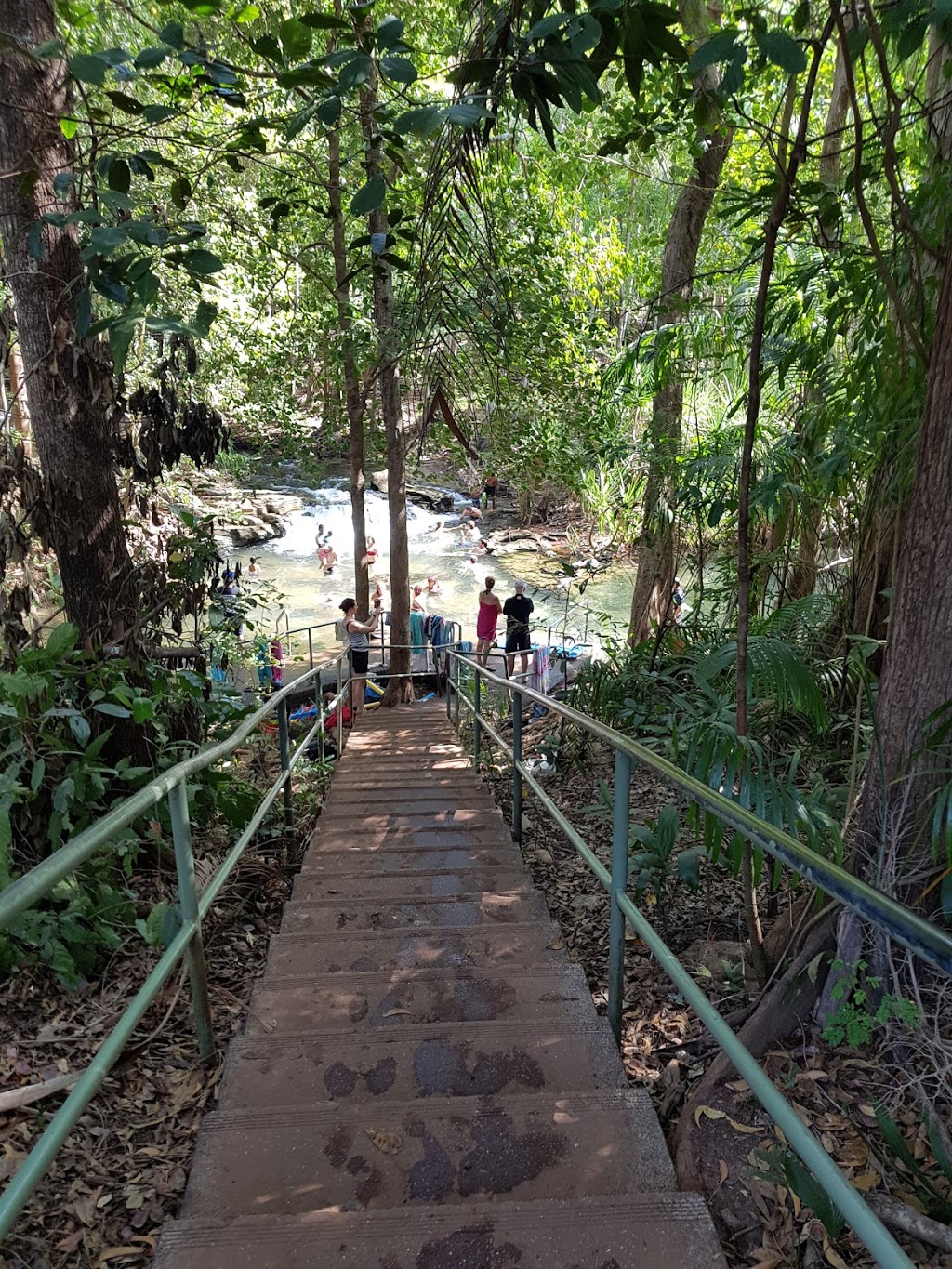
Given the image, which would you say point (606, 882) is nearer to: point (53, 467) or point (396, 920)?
point (396, 920)

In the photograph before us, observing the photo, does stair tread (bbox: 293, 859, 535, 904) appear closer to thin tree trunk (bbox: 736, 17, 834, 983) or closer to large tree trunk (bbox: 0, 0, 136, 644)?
thin tree trunk (bbox: 736, 17, 834, 983)

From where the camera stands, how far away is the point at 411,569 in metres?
23.7

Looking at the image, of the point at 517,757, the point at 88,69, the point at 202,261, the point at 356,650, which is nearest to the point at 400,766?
the point at 517,757

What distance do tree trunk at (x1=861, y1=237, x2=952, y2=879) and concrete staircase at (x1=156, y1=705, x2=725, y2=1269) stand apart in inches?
38.3

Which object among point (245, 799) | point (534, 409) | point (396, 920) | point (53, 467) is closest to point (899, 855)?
point (396, 920)

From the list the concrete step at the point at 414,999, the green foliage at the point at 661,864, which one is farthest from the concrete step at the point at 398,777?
the concrete step at the point at 414,999

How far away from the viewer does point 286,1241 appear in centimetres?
134

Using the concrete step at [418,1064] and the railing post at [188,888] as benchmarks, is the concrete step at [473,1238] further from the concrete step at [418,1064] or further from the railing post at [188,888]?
the railing post at [188,888]

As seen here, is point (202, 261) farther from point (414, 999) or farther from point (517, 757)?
point (517, 757)

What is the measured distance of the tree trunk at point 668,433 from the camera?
5695 millimetres

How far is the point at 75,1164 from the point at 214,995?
3.01 ft

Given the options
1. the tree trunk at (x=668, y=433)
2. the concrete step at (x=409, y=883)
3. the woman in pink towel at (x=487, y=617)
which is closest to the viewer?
the concrete step at (x=409, y=883)

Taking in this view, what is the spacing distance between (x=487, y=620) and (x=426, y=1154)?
29.1 ft

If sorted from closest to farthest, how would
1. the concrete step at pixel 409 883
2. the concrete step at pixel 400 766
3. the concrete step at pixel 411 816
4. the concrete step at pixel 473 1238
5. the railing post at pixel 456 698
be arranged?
the concrete step at pixel 473 1238
the concrete step at pixel 409 883
the concrete step at pixel 411 816
the concrete step at pixel 400 766
the railing post at pixel 456 698
